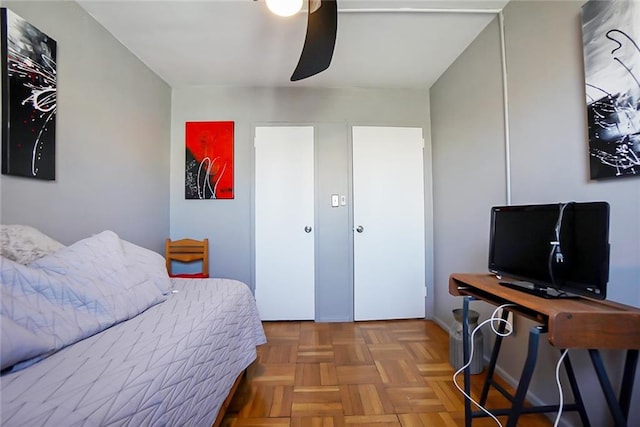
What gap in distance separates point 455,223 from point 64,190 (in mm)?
2787

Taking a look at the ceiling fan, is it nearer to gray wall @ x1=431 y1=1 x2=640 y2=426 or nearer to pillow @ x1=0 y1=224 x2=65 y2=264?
gray wall @ x1=431 y1=1 x2=640 y2=426

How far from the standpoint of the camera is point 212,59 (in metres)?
2.18

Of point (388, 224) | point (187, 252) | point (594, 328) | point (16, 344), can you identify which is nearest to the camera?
A: point (16, 344)

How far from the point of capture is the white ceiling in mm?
1646

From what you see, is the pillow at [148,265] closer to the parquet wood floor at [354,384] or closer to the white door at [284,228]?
the parquet wood floor at [354,384]

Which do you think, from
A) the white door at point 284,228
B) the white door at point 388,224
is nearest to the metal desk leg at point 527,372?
the white door at point 388,224

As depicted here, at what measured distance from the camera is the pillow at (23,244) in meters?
1.00

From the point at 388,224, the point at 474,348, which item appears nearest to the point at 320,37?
the point at 388,224

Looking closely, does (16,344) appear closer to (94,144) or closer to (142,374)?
(142,374)

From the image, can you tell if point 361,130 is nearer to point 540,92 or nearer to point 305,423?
point 540,92

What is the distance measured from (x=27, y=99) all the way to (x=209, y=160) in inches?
53.9

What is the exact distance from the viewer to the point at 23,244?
1.06m

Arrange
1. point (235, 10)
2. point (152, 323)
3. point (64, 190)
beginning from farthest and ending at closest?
point (235, 10), point (64, 190), point (152, 323)

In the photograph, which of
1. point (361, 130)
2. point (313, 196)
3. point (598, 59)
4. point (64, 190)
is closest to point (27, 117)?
point (64, 190)
